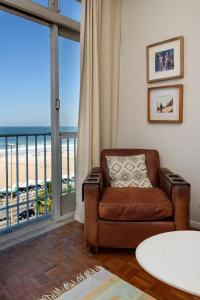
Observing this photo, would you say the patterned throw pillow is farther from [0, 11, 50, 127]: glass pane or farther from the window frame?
[0, 11, 50, 127]: glass pane

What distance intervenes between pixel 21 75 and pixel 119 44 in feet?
4.82

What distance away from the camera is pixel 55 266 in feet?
5.63

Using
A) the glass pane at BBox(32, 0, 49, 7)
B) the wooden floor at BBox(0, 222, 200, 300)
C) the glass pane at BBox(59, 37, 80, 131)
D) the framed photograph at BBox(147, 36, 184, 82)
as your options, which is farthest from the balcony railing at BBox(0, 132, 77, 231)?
the glass pane at BBox(32, 0, 49, 7)

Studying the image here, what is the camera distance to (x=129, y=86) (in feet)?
9.20

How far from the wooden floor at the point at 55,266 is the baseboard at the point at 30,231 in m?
0.09

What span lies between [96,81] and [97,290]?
1.94 meters

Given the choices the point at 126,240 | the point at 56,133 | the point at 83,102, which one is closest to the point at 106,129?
the point at 83,102

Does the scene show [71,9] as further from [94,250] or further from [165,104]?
[94,250]

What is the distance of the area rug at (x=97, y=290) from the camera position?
1.39 metres

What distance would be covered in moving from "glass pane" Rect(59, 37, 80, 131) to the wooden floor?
1208 millimetres

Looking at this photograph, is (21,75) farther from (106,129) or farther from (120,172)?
(120,172)

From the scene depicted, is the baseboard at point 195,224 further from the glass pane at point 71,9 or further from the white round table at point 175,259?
the glass pane at point 71,9

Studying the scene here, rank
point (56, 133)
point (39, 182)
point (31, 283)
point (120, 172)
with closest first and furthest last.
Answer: point (31, 283) < point (120, 172) < point (56, 133) < point (39, 182)

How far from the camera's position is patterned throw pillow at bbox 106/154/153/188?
224cm
